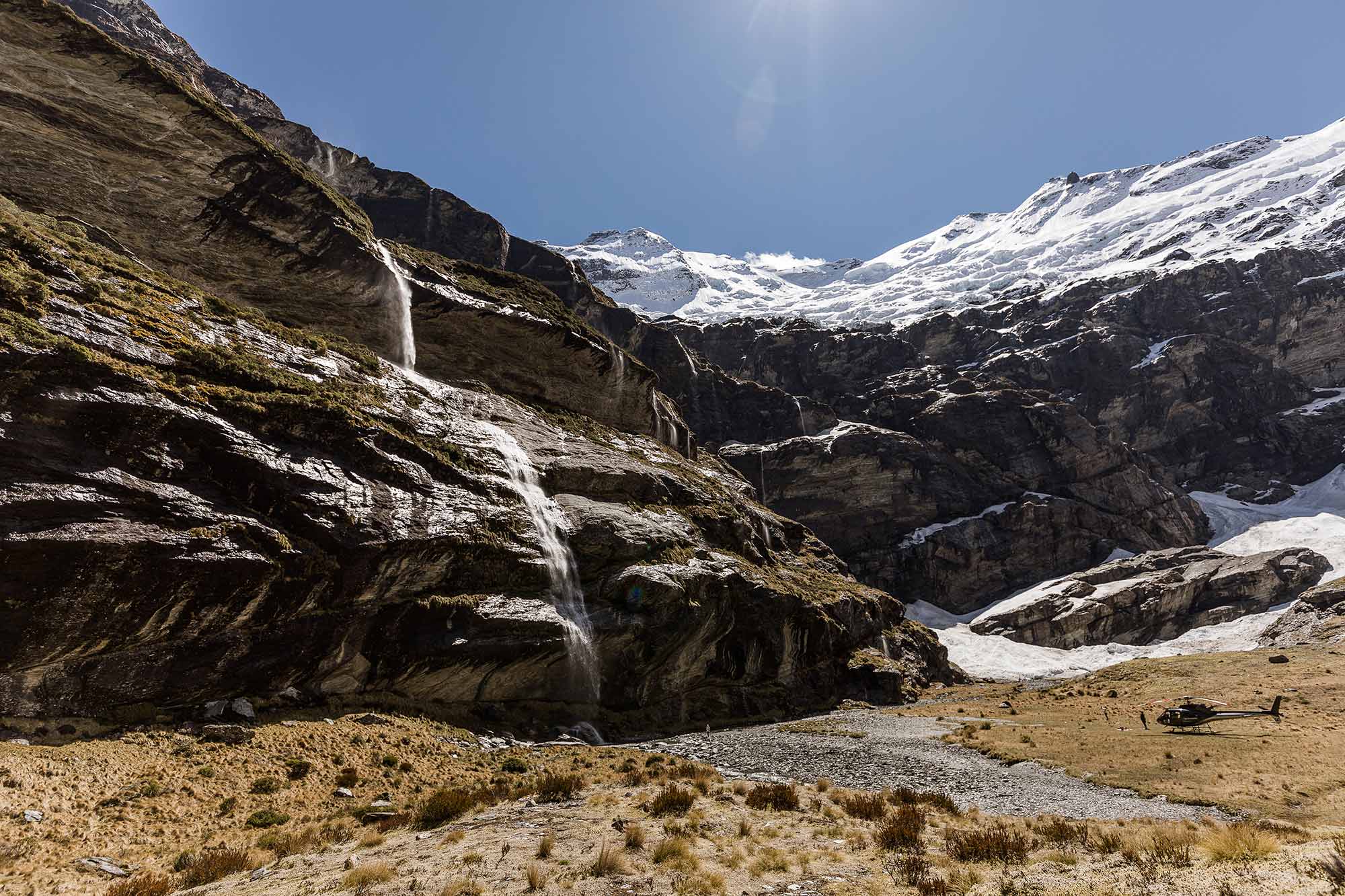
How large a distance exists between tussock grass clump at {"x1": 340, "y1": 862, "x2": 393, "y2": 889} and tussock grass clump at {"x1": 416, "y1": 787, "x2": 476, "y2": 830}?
13.9 feet

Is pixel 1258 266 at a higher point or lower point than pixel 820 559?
higher

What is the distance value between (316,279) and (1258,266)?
726ft

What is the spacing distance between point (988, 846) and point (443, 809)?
13545mm

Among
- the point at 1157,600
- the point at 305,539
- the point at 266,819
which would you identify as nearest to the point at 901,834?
the point at 266,819

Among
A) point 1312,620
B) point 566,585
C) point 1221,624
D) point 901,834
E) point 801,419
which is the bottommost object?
point 901,834

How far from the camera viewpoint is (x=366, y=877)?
1151 cm

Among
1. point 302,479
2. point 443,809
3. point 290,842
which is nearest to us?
point 290,842

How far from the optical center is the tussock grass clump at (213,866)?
12359 millimetres

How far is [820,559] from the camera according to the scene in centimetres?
7125

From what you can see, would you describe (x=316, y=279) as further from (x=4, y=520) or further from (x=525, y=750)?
(x=525, y=750)

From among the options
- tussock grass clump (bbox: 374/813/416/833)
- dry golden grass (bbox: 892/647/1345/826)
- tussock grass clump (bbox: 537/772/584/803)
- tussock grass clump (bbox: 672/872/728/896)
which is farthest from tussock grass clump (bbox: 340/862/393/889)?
dry golden grass (bbox: 892/647/1345/826)

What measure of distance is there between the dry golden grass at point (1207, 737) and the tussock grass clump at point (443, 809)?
21381 millimetres

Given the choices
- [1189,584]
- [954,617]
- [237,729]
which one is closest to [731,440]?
[954,617]

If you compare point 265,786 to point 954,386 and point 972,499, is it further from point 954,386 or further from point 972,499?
point 954,386
